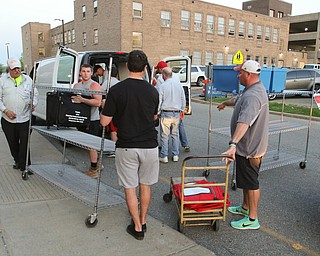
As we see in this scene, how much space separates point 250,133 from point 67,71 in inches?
187

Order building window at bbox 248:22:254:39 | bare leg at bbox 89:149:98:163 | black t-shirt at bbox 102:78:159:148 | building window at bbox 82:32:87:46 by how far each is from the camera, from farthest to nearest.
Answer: building window at bbox 248:22:254:39, building window at bbox 82:32:87:46, bare leg at bbox 89:149:98:163, black t-shirt at bbox 102:78:159:148

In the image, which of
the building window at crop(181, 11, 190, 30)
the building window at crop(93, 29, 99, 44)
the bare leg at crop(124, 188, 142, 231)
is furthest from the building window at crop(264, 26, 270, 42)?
the bare leg at crop(124, 188, 142, 231)

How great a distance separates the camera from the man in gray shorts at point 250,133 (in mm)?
3346

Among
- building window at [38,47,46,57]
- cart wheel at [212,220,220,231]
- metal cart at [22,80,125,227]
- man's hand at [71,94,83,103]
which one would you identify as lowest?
cart wheel at [212,220,220,231]

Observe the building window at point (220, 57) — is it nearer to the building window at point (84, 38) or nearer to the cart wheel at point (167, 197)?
the building window at point (84, 38)

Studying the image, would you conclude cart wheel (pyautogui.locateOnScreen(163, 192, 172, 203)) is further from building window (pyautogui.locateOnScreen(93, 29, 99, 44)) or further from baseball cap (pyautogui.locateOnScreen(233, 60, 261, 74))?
building window (pyautogui.locateOnScreen(93, 29, 99, 44))

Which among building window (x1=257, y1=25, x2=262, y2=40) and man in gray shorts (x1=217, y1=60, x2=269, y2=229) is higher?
building window (x1=257, y1=25, x2=262, y2=40)

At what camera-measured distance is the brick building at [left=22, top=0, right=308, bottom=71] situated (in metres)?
30.6

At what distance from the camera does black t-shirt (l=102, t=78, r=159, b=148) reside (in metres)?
3.05

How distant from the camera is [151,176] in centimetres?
327

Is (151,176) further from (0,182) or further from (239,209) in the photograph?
(0,182)

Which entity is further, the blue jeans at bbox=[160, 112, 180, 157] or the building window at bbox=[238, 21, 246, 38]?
the building window at bbox=[238, 21, 246, 38]

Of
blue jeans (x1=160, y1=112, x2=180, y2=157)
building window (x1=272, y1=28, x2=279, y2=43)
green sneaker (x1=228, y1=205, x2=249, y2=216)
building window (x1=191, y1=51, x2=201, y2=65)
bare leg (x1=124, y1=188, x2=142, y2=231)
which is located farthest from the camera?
building window (x1=272, y1=28, x2=279, y2=43)

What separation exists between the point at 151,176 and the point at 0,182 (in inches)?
111
